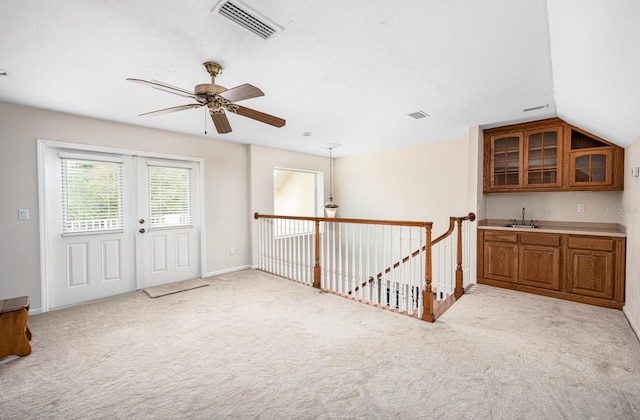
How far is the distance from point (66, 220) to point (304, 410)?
3752mm

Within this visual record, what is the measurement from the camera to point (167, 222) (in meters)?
4.40

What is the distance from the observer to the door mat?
392cm

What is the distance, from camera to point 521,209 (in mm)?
4305

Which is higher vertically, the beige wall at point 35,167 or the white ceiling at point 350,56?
the white ceiling at point 350,56

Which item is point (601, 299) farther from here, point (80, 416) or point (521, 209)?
point (80, 416)

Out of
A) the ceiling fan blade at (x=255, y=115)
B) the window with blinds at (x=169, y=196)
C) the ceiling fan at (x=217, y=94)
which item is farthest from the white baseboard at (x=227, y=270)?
the ceiling fan blade at (x=255, y=115)

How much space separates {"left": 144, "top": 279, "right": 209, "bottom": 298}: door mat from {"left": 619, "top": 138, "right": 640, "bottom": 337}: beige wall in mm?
5026

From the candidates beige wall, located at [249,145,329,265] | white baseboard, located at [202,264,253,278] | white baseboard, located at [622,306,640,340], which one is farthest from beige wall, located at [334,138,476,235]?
white baseboard, located at [202,264,253,278]

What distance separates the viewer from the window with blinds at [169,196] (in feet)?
13.9

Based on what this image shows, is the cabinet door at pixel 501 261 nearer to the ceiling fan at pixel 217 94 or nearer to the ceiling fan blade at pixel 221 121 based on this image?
the ceiling fan at pixel 217 94

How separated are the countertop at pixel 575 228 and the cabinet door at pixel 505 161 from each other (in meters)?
0.64

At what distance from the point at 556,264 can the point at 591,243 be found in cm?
43

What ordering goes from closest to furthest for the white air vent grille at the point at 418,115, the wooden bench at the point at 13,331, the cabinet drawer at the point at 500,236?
the wooden bench at the point at 13,331, the white air vent grille at the point at 418,115, the cabinet drawer at the point at 500,236

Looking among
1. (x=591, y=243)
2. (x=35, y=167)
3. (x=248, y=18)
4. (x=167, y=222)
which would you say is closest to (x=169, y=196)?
(x=167, y=222)
